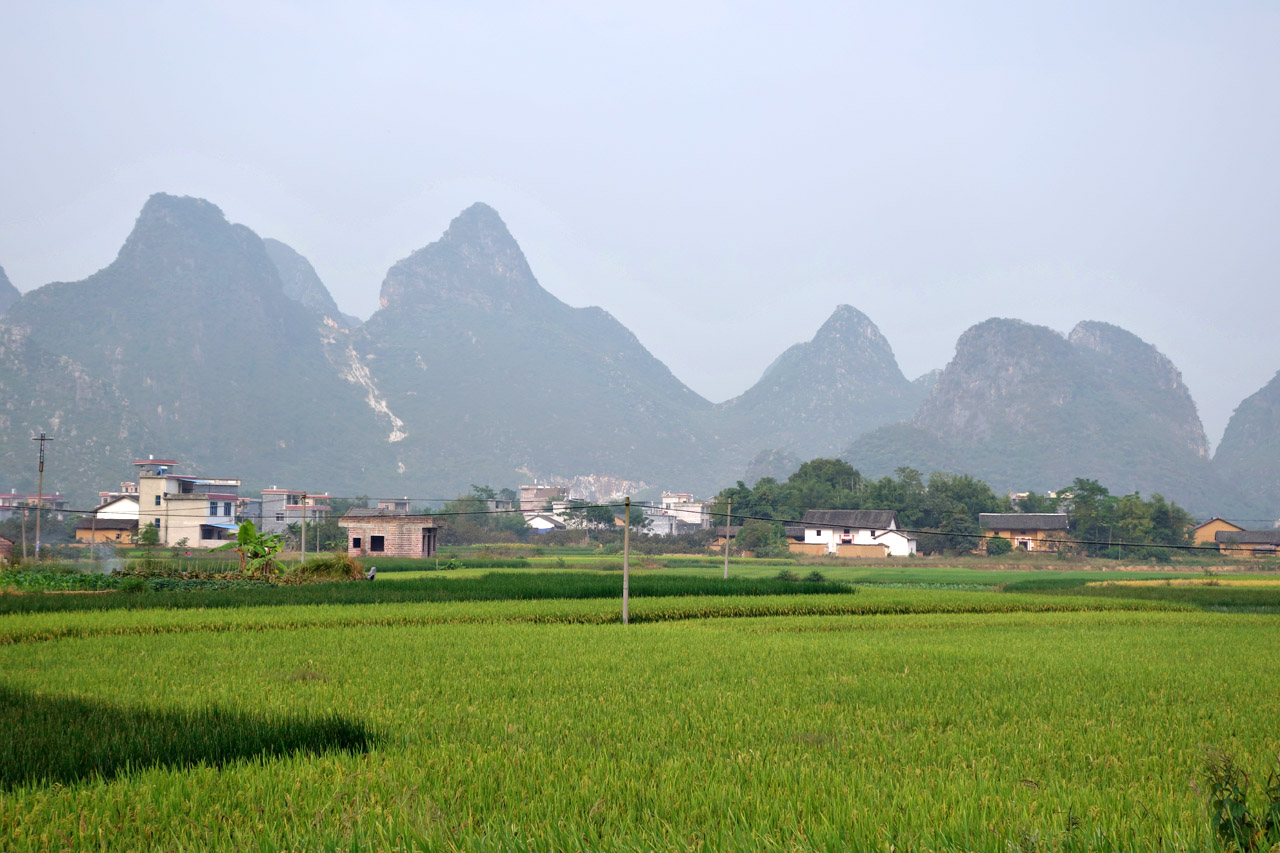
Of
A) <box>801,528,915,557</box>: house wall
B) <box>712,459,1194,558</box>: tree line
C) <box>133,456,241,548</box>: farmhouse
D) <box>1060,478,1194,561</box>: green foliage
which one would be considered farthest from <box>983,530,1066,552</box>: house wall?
<box>133,456,241,548</box>: farmhouse

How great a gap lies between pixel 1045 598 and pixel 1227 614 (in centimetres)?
509

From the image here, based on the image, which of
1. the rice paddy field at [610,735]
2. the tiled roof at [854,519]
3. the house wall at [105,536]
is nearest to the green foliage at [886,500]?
the tiled roof at [854,519]

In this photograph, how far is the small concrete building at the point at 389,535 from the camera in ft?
174

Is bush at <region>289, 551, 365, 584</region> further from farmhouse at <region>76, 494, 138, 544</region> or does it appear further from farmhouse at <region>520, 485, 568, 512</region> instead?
farmhouse at <region>520, 485, 568, 512</region>

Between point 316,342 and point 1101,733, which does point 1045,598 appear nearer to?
point 1101,733

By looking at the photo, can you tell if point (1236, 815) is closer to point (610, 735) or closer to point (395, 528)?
point (610, 735)

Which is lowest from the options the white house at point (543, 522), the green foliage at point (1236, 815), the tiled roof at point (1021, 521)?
the white house at point (543, 522)

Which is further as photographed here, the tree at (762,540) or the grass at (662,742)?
the tree at (762,540)

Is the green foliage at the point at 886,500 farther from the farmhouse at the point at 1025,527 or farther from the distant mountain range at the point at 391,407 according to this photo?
the distant mountain range at the point at 391,407

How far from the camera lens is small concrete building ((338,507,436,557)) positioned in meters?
53.2

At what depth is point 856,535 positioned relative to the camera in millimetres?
68500

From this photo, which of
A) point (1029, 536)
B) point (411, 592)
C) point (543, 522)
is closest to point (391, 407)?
point (543, 522)

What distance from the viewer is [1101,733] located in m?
8.13

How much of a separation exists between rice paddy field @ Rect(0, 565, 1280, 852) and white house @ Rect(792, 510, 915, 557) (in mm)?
47973
